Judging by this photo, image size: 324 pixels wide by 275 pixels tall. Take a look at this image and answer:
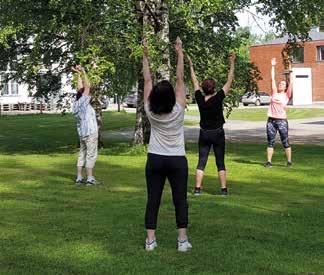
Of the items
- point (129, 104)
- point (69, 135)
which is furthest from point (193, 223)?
point (129, 104)

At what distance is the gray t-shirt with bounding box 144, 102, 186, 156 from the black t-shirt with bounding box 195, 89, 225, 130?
3.37m

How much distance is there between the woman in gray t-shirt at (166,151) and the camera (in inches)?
263

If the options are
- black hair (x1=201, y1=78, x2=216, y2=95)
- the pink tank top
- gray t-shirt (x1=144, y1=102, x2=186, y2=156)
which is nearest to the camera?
gray t-shirt (x1=144, y1=102, x2=186, y2=156)

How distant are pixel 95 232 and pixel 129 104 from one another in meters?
59.5

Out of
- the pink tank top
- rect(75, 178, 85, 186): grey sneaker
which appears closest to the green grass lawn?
the pink tank top

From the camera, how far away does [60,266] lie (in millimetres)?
6258

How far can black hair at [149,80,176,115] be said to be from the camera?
261 inches

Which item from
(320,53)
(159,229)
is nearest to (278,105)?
(159,229)

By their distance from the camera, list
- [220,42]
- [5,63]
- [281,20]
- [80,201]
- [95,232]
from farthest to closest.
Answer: [5,63]
[220,42]
[281,20]
[80,201]
[95,232]

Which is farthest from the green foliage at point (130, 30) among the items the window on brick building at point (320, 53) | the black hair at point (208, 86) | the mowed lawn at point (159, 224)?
the window on brick building at point (320, 53)

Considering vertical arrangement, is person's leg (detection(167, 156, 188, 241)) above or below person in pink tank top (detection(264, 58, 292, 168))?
below

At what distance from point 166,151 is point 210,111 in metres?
3.61

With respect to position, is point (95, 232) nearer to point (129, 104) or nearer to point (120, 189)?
point (120, 189)

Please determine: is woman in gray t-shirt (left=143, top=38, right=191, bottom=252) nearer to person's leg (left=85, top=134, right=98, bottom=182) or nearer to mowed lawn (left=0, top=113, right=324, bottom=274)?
mowed lawn (left=0, top=113, right=324, bottom=274)
